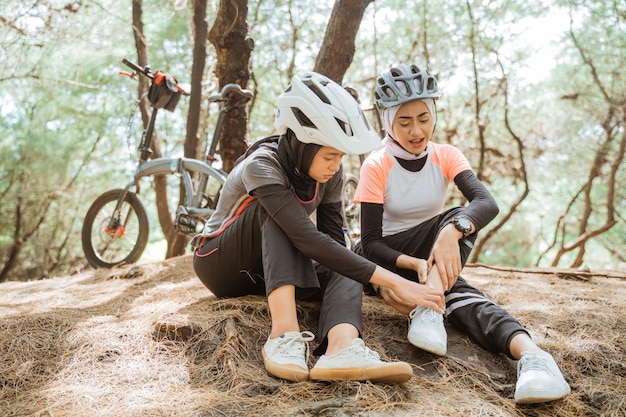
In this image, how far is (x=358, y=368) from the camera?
1663 mm

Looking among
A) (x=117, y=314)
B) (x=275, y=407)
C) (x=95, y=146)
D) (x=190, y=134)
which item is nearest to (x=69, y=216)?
(x=95, y=146)

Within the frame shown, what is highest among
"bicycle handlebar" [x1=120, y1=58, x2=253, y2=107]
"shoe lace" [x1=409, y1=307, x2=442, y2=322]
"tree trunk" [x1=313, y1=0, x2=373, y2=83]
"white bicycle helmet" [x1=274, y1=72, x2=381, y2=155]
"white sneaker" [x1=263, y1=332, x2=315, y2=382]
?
"tree trunk" [x1=313, y1=0, x2=373, y2=83]

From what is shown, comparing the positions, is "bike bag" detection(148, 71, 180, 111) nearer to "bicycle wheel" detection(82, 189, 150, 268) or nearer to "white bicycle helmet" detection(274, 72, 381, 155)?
"bicycle wheel" detection(82, 189, 150, 268)

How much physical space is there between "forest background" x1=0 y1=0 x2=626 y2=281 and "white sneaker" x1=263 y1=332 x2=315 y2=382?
645cm

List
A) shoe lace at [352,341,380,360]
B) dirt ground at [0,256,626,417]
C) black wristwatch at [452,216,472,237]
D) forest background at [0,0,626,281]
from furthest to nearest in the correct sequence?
forest background at [0,0,626,281], black wristwatch at [452,216,472,237], shoe lace at [352,341,380,360], dirt ground at [0,256,626,417]

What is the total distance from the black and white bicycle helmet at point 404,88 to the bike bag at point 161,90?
2.61 m

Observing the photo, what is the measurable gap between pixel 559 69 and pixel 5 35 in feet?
29.9

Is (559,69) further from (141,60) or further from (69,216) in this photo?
(69,216)

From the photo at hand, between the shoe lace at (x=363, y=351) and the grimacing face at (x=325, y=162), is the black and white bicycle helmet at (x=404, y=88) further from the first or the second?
the shoe lace at (x=363, y=351)

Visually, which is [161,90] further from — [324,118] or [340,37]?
[324,118]

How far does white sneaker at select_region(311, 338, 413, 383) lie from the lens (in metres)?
1.64

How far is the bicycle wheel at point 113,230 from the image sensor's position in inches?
180

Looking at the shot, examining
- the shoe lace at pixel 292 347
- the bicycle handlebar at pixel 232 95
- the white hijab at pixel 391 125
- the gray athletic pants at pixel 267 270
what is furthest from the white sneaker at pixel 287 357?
the bicycle handlebar at pixel 232 95

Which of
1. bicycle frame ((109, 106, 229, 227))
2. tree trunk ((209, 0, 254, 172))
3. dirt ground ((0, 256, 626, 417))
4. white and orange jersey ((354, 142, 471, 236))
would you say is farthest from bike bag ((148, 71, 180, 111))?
white and orange jersey ((354, 142, 471, 236))
